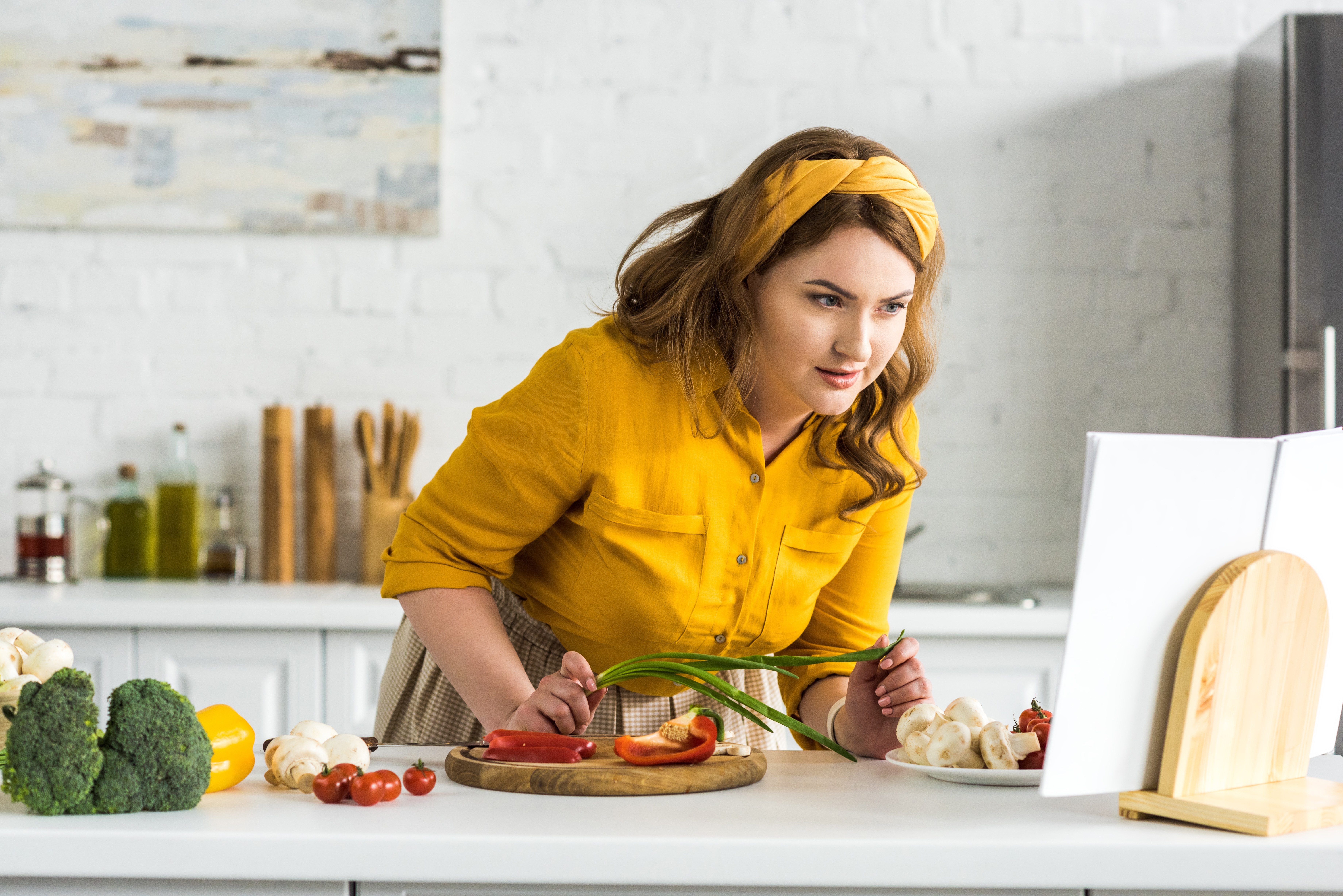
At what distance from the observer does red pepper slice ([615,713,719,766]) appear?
3.58 ft

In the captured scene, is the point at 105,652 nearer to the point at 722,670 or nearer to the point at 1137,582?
the point at 722,670

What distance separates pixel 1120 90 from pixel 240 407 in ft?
7.55

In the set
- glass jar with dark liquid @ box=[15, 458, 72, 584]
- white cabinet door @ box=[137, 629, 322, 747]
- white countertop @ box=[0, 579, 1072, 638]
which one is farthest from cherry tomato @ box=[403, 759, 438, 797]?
glass jar with dark liquid @ box=[15, 458, 72, 584]

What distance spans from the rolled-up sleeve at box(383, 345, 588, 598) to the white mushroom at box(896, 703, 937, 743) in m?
0.47

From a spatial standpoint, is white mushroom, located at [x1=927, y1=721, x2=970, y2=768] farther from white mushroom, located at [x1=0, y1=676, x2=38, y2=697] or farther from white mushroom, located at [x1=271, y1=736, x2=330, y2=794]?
white mushroom, located at [x1=0, y1=676, x2=38, y2=697]

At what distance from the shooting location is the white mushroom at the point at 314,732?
1.10 metres

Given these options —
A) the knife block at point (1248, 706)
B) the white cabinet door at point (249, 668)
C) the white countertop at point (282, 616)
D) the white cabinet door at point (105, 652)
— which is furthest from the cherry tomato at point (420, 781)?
the white cabinet door at point (105, 652)

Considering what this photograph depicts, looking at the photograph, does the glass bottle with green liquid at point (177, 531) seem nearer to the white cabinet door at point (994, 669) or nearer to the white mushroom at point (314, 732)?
the white cabinet door at point (994, 669)

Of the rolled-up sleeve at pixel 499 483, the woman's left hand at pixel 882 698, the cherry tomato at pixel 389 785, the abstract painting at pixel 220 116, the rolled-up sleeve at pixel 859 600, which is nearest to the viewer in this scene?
the cherry tomato at pixel 389 785

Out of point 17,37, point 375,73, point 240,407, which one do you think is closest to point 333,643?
point 240,407

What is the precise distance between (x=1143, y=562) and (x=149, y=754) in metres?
0.80

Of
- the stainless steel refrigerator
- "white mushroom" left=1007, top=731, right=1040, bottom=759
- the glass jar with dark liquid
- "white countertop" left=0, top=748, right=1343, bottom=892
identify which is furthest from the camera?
the glass jar with dark liquid

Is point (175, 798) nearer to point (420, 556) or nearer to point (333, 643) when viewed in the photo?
point (420, 556)

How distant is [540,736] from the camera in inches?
43.8
